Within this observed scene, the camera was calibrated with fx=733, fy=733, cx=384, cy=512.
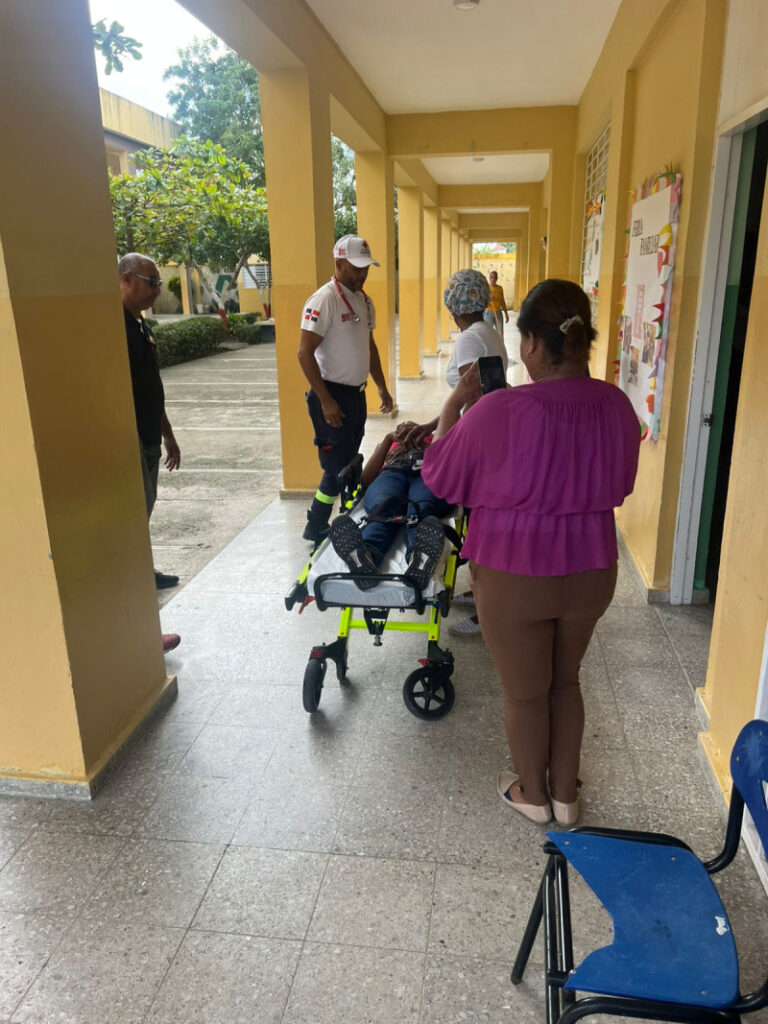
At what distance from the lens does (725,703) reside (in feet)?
7.83

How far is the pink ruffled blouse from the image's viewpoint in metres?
1.84

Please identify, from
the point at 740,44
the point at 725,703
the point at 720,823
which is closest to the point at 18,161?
the point at 740,44

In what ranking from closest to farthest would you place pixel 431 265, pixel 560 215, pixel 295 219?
pixel 295 219 < pixel 560 215 < pixel 431 265

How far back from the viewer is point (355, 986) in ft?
5.84

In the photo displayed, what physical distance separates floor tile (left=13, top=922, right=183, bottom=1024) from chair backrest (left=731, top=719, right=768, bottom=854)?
145 centimetres

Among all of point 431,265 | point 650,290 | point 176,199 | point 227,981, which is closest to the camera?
point 227,981

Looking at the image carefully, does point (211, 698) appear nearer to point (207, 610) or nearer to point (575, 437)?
point (207, 610)

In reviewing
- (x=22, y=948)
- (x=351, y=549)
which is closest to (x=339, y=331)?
(x=351, y=549)

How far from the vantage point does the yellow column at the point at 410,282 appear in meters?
11.6

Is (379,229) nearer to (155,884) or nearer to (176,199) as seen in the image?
(176,199)

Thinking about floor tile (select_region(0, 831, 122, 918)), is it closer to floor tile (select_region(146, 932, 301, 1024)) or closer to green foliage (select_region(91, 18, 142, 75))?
floor tile (select_region(146, 932, 301, 1024))

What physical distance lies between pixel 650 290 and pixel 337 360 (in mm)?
1765

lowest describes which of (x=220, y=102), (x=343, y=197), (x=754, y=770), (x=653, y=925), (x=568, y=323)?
(x=653, y=925)

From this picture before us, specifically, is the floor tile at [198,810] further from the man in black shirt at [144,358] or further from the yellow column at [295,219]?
the yellow column at [295,219]
